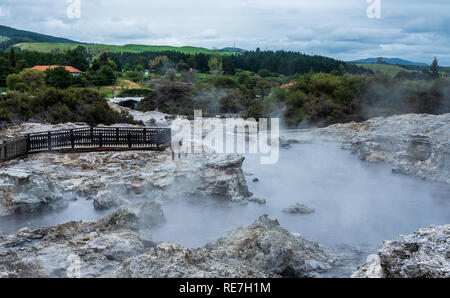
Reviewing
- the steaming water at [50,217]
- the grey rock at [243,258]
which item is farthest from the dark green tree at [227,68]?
the grey rock at [243,258]

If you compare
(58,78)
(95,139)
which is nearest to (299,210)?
(95,139)

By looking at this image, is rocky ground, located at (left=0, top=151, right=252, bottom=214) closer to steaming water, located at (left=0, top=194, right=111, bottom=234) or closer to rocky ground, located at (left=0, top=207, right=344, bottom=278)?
steaming water, located at (left=0, top=194, right=111, bottom=234)

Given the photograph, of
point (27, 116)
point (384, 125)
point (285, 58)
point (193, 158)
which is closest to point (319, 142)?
point (384, 125)

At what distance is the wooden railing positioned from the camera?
13008 millimetres

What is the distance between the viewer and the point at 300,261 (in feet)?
20.0

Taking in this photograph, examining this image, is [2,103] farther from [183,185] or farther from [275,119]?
[275,119]

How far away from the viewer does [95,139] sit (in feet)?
45.7

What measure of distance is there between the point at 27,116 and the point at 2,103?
1.19m

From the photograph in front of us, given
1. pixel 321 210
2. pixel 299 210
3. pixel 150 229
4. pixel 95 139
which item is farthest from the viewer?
pixel 95 139

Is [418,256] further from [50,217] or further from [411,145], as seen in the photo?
[411,145]

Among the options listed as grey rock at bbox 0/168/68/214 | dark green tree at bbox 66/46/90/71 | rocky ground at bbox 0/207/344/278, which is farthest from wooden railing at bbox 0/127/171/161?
dark green tree at bbox 66/46/90/71

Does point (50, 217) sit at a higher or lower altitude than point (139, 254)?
lower

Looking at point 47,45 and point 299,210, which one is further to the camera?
point 47,45

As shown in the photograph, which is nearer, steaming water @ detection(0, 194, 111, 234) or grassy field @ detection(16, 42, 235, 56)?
steaming water @ detection(0, 194, 111, 234)
